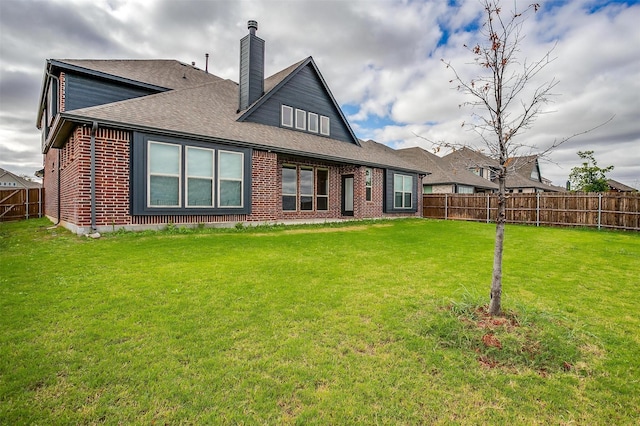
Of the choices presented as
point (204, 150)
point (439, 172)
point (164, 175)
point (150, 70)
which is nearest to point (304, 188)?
point (204, 150)

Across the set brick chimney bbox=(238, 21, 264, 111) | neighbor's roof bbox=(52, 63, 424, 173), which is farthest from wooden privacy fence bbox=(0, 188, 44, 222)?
brick chimney bbox=(238, 21, 264, 111)

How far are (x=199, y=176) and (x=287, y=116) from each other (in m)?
6.37

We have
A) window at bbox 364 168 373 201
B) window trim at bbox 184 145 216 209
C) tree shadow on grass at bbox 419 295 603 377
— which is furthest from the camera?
window at bbox 364 168 373 201

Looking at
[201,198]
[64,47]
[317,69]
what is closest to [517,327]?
[201,198]

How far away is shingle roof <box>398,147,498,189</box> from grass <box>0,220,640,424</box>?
19983 millimetres

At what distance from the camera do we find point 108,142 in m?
8.33

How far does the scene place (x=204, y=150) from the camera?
9.92m

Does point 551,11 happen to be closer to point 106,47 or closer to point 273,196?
point 273,196

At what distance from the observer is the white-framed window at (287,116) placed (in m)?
14.5

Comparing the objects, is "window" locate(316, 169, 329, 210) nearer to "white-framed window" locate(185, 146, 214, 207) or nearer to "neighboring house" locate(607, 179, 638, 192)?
"white-framed window" locate(185, 146, 214, 207)

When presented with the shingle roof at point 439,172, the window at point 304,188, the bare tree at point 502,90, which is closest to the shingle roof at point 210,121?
the window at point 304,188

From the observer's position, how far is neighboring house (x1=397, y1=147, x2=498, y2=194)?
24.8 m

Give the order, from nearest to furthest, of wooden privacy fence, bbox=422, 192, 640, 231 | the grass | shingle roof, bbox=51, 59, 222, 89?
the grass
shingle roof, bbox=51, 59, 222, 89
wooden privacy fence, bbox=422, 192, 640, 231

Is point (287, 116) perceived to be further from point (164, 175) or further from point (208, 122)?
point (164, 175)
